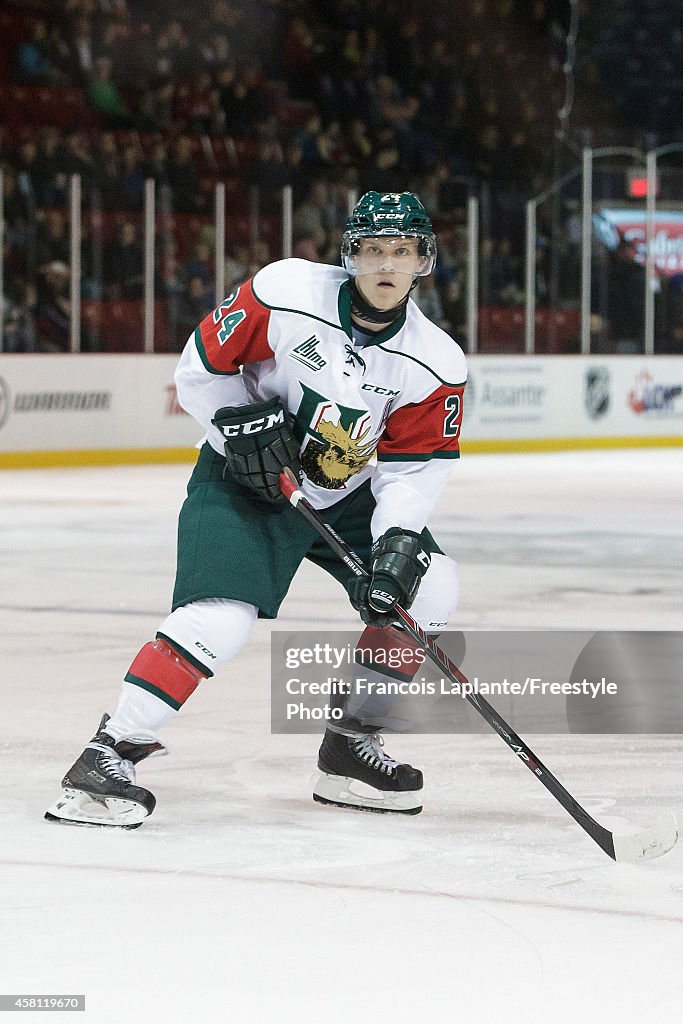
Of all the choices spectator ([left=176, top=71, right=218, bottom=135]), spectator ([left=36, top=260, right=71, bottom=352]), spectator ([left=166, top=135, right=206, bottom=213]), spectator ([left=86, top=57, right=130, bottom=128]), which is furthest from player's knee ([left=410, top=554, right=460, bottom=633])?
spectator ([left=176, top=71, right=218, bottom=135])

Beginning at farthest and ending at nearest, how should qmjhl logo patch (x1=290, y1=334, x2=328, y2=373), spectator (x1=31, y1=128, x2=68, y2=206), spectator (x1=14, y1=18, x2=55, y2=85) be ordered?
spectator (x1=14, y1=18, x2=55, y2=85)
spectator (x1=31, y1=128, x2=68, y2=206)
qmjhl logo patch (x1=290, y1=334, x2=328, y2=373)

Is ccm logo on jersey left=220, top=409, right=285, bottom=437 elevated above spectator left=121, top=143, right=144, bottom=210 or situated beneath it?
situated beneath

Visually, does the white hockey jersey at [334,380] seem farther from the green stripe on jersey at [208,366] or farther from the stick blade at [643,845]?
the stick blade at [643,845]

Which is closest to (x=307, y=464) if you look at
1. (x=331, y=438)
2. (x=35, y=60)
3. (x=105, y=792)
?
(x=331, y=438)

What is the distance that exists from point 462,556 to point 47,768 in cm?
352

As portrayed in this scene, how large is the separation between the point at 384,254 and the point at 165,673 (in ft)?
2.44

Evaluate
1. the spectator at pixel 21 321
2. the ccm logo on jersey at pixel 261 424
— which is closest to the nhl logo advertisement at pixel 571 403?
the spectator at pixel 21 321

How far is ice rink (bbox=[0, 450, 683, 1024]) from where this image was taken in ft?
6.30

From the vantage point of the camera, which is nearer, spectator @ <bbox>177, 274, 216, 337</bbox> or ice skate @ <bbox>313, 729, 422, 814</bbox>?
ice skate @ <bbox>313, 729, 422, 814</bbox>

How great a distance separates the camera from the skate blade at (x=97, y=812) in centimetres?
270

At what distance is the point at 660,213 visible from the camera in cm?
1332

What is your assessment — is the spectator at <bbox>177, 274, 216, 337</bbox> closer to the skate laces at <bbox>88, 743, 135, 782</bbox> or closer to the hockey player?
the hockey player

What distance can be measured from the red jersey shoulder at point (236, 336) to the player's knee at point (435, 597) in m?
0.46

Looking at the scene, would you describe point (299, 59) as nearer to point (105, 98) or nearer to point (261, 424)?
point (105, 98)
